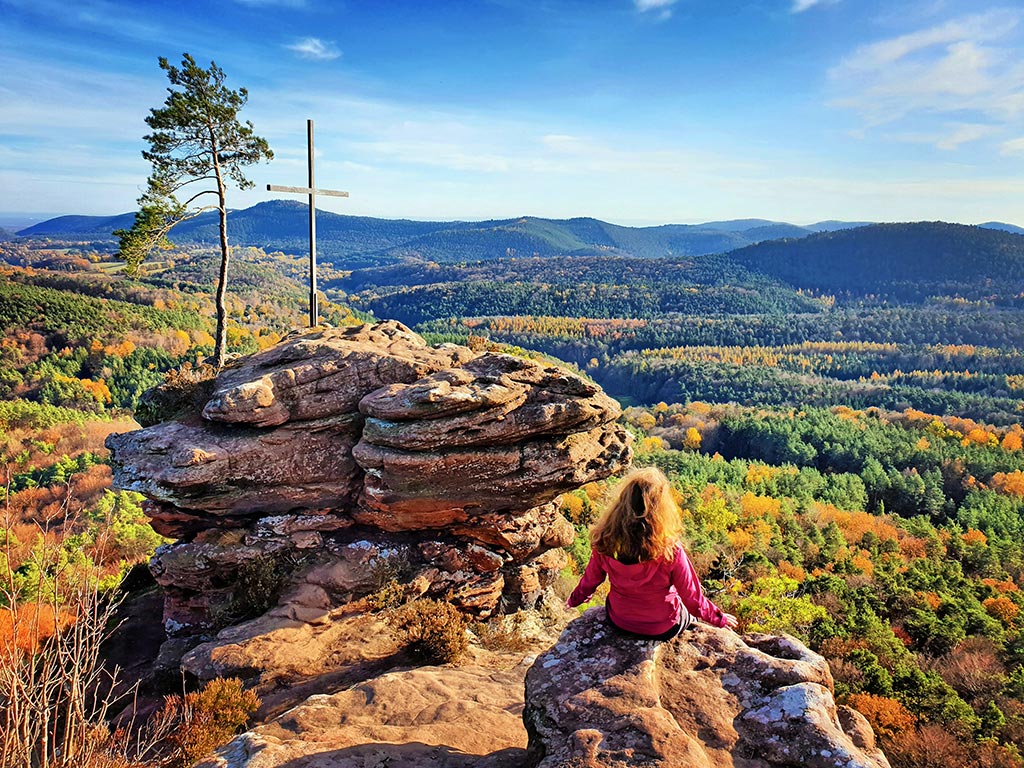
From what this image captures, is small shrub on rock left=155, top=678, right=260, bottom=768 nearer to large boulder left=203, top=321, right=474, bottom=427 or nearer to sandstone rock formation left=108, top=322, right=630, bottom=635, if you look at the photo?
sandstone rock formation left=108, top=322, right=630, bottom=635

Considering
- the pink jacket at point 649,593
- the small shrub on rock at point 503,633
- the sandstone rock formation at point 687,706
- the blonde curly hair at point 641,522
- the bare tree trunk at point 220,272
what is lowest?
the small shrub on rock at point 503,633

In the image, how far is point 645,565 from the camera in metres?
7.11

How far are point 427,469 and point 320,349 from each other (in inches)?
163

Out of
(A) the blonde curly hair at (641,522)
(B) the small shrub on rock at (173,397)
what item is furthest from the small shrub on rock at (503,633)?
(B) the small shrub on rock at (173,397)

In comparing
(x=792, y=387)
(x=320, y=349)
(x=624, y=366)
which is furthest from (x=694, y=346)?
(x=320, y=349)

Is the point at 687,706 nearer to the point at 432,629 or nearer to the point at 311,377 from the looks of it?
the point at 432,629

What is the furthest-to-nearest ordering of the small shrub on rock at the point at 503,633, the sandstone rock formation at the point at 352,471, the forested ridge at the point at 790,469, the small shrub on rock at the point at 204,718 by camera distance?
1. the forested ridge at the point at 790,469
2. the small shrub on rock at the point at 503,633
3. the sandstone rock formation at the point at 352,471
4. the small shrub on rock at the point at 204,718

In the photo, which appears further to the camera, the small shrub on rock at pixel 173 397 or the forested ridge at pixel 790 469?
the forested ridge at pixel 790 469

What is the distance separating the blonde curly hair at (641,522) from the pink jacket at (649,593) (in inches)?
6.6

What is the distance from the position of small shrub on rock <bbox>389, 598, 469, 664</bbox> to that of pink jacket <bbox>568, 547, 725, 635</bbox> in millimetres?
5555

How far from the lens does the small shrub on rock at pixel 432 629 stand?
40.5ft

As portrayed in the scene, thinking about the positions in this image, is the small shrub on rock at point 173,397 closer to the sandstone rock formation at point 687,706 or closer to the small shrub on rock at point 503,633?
the small shrub on rock at point 503,633

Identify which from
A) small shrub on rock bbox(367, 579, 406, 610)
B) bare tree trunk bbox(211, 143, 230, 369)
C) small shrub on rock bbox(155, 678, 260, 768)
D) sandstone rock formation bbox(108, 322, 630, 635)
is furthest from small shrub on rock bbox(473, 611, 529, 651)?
bare tree trunk bbox(211, 143, 230, 369)

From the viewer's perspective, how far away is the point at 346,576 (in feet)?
45.4
